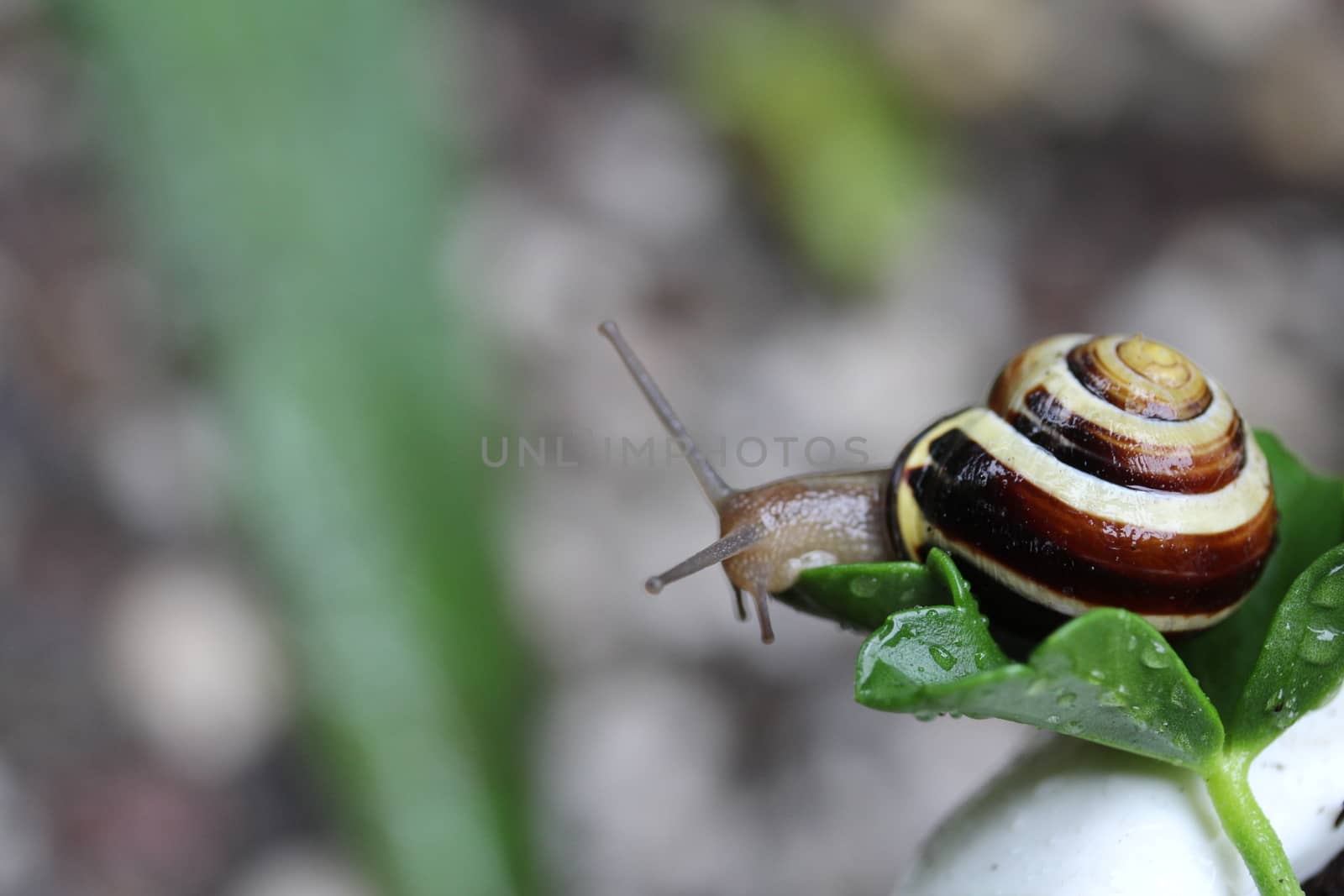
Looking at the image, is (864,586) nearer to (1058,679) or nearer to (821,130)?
(1058,679)

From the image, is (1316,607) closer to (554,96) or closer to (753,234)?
(753,234)

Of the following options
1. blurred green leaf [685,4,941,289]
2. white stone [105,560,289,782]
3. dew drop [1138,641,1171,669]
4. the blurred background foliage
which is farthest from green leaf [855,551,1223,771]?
blurred green leaf [685,4,941,289]

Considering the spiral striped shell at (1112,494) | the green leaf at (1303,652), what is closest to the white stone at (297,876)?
the spiral striped shell at (1112,494)

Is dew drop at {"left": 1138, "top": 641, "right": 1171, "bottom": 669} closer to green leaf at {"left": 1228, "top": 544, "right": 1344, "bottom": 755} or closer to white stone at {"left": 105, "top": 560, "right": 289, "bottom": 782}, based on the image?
green leaf at {"left": 1228, "top": 544, "right": 1344, "bottom": 755}

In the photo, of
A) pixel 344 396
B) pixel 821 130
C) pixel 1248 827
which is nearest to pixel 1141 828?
pixel 1248 827

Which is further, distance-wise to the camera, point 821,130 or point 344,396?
point 821,130

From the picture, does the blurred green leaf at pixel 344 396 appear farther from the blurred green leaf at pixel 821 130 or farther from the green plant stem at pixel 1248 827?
the green plant stem at pixel 1248 827
